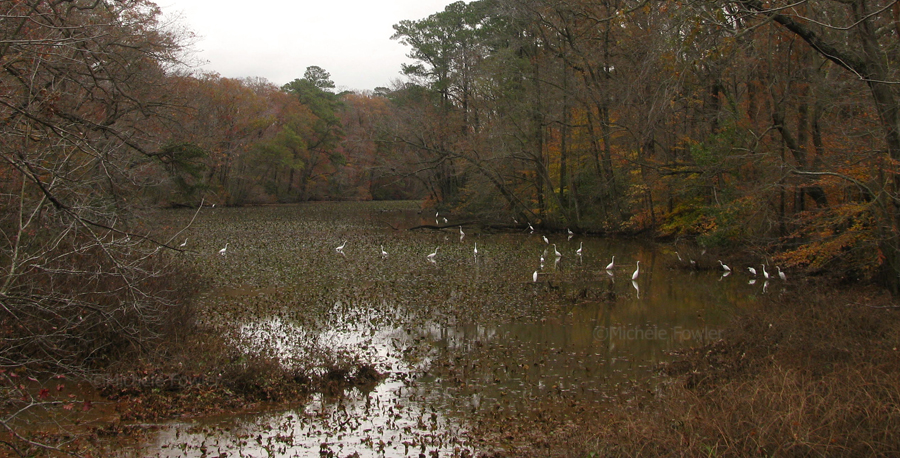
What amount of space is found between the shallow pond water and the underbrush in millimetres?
847

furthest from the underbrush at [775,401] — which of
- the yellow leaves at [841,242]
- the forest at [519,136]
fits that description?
the yellow leaves at [841,242]

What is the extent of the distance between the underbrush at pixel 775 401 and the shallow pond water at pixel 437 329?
0.85 meters

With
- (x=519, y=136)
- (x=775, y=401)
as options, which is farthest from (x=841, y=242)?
(x=519, y=136)

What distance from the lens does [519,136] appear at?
2961cm

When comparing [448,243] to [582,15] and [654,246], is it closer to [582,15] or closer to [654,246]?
[654,246]

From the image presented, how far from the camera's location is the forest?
6.18 metres

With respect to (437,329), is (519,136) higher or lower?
higher

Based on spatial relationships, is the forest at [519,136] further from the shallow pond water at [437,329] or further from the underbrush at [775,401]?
the underbrush at [775,401]

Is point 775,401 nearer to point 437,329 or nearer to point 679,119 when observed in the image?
point 437,329

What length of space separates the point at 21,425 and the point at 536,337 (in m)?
7.29

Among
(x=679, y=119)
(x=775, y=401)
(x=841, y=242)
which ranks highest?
(x=679, y=119)

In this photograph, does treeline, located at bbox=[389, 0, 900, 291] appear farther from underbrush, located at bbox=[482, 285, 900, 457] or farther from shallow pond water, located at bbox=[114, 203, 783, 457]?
shallow pond water, located at bbox=[114, 203, 783, 457]

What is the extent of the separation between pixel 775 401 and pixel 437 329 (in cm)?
671

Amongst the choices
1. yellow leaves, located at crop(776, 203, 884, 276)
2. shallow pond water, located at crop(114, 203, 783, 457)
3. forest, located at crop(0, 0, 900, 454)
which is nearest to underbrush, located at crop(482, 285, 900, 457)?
shallow pond water, located at crop(114, 203, 783, 457)
